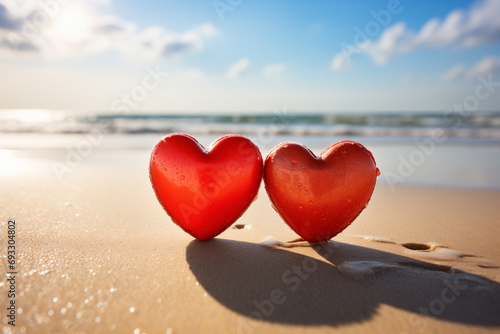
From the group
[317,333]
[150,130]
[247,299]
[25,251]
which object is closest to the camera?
[317,333]

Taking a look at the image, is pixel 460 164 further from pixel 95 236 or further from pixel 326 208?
pixel 95 236

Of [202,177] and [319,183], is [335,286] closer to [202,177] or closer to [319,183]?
[319,183]

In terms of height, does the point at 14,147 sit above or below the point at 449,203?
below

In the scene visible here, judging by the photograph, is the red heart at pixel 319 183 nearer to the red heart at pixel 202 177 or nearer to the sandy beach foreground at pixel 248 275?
the red heart at pixel 202 177

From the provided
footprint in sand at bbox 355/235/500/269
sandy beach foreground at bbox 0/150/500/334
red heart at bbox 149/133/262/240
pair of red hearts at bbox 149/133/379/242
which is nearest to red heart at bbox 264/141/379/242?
pair of red hearts at bbox 149/133/379/242

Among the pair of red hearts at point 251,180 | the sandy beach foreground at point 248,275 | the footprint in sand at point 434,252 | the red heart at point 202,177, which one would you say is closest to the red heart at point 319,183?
the pair of red hearts at point 251,180

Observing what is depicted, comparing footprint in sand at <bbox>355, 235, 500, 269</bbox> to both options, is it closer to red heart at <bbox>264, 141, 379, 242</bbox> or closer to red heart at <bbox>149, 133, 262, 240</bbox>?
red heart at <bbox>264, 141, 379, 242</bbox>

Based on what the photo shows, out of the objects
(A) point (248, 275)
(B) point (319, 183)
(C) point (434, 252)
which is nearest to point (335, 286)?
(A) point (248, 275)

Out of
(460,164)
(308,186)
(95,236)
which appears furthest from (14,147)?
(460,164)
